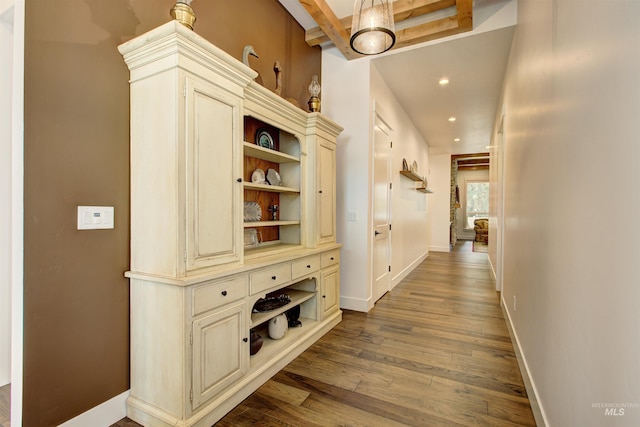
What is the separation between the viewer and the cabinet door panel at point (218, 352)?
61.0 inches

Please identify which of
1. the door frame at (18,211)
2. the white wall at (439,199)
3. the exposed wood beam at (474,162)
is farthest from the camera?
the exposed wood beam at (474,162)

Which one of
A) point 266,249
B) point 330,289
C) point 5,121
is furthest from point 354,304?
point 5,121

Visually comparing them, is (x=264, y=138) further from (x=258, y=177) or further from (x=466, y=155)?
(x=466, y=155)

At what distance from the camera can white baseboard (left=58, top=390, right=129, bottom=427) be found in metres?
1.49

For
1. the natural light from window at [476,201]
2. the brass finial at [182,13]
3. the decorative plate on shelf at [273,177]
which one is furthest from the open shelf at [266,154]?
the natural light from window at [476,201]

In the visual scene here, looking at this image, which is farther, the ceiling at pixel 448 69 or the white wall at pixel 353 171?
the white wall at pixel 353 171

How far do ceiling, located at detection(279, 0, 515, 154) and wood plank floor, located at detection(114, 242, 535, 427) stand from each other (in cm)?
292

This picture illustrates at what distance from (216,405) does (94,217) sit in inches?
47.5

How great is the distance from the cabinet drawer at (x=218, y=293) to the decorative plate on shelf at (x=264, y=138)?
124cm

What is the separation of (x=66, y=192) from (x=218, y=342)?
109cm

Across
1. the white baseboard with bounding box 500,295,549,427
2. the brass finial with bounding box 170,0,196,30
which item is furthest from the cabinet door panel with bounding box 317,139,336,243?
the white baseboard with bounding box 500,295,549,427

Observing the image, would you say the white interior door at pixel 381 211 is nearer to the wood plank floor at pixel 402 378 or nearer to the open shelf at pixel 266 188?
the wood plank floor at pixel 402 378

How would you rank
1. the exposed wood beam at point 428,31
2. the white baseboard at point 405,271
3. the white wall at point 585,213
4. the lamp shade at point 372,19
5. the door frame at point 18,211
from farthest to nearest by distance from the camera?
the white baseboard at point 405,271, the exposed wood beam at point 428,31, the lamp shade at point 372,19, the door frame at point 18,211, the white wall at point 585,213

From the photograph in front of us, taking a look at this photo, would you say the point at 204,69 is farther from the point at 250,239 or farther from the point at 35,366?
the point at 35,366
